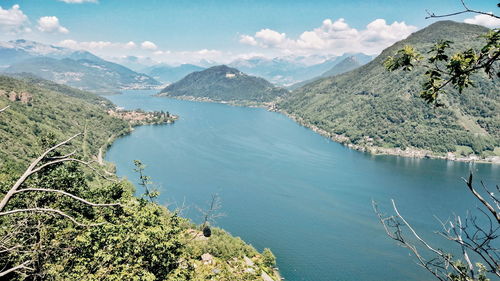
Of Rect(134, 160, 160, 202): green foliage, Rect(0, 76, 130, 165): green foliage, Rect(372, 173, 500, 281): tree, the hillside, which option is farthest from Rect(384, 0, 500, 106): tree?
Rect(0, 76, 130, 165): green foliage

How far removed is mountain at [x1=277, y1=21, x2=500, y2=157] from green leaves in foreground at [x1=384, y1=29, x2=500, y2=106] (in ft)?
268

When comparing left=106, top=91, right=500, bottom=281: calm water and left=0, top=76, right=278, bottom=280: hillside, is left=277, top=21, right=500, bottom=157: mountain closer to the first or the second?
left=106, top=91, right=500, bottom=281: calm water

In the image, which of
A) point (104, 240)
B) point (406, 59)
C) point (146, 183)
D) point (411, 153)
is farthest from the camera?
point (411, 153)

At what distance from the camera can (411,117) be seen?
12562 cm

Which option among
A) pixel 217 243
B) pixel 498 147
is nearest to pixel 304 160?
pixel 217 243

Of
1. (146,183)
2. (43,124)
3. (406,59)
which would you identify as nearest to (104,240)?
(146,183)

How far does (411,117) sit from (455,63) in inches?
5371

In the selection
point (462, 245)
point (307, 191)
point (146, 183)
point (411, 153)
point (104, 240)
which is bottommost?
point (307, 191)

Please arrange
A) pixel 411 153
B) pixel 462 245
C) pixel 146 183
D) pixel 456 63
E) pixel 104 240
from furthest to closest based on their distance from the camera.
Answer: pixel 411 153, pixel 146 183, pixel 104 240, pixel 456 63, pixel 462 245

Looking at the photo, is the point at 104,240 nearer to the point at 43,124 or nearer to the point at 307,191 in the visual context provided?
the point at 307,191

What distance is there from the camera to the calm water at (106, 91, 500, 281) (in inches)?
1571

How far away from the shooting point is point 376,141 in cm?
11275

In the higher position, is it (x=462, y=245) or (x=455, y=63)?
(x=455, y=63)

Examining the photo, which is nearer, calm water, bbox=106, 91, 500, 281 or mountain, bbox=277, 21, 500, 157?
calm water, bbox=106, 91, 500, 281
